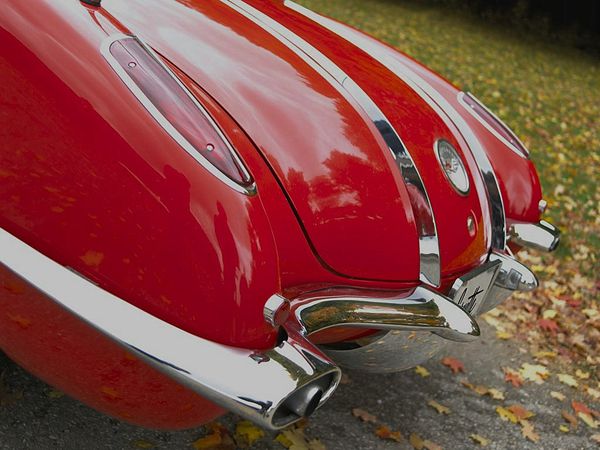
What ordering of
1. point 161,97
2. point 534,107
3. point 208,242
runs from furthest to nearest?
1. point 534,107
2. point 161,97
3. point 208,242

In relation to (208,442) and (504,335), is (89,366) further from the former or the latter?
(504,335)

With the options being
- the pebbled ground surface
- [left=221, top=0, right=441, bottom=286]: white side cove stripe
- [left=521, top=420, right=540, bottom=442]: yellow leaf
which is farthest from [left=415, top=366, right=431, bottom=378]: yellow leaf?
[left=221, top=0, right=441, bottom=286]: white side cove stripe

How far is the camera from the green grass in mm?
6488

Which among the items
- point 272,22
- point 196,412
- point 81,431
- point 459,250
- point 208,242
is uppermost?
point 272,22

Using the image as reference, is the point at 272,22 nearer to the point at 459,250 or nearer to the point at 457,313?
the point at 459,250

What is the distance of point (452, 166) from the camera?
2750 mm

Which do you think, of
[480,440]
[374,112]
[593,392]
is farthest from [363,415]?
[593,392]

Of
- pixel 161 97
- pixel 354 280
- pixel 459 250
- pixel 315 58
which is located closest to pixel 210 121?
pixel 161 97

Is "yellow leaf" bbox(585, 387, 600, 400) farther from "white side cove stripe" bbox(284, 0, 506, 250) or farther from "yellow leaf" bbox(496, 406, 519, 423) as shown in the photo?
"white side cove stripe" bbox(284, 0, 506, 250)

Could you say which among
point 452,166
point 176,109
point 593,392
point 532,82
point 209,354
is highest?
point 176,109

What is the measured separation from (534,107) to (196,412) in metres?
8.72

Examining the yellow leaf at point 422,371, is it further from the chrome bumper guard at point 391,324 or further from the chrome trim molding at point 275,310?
the chrome trim molding at point 275,310

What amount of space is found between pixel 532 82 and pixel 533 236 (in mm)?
9147

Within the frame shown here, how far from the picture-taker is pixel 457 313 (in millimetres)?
2318
